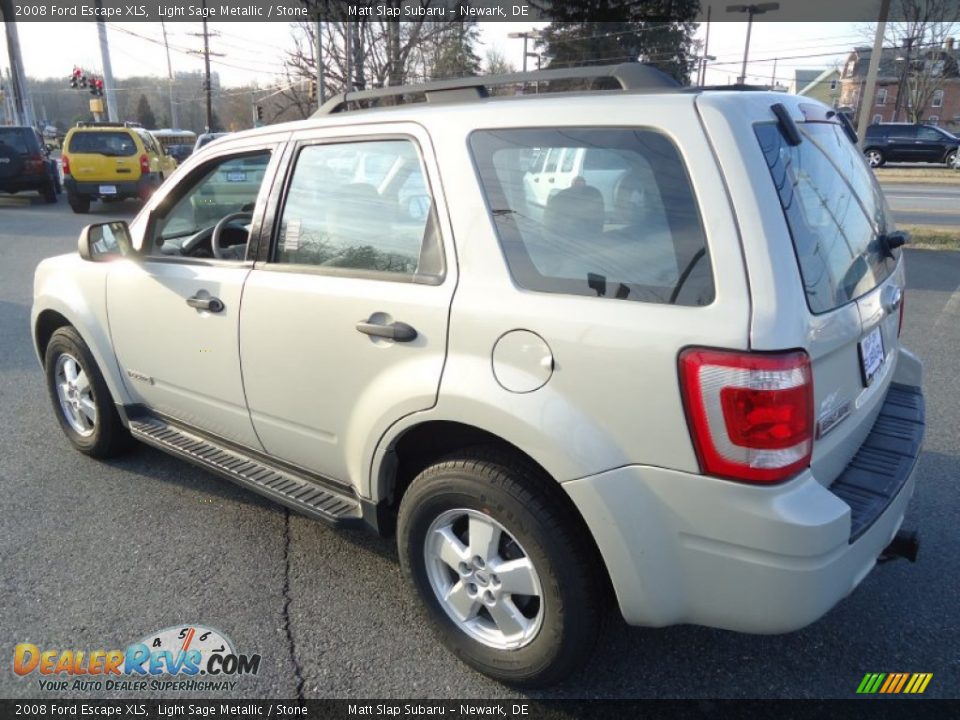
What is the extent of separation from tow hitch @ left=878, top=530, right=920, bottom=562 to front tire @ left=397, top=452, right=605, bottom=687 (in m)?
1.04

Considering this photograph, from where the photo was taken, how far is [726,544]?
1.84 meters

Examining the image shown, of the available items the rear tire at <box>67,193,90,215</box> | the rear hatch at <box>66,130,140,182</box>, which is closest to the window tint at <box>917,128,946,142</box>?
the rear hatch at <box>66,130,140,182</box>

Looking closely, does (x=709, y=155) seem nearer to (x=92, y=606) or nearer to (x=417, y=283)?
(x=417, y=283)

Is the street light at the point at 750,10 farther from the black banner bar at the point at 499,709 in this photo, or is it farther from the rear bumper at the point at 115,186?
the black banner bar at the point at 499,709

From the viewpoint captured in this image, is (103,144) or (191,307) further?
(103,144)

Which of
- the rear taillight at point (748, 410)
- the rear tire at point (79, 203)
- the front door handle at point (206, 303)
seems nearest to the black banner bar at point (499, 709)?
the rear taillight at point (748, 410)

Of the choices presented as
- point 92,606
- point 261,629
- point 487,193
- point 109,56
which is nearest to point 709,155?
point 487,193

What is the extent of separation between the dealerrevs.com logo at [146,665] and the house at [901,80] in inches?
1656

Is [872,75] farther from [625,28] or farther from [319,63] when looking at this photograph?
[625,28]

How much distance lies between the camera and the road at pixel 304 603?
239 cm

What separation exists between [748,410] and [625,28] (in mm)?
30571

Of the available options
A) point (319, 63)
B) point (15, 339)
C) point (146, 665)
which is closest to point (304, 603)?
point (146, 665)

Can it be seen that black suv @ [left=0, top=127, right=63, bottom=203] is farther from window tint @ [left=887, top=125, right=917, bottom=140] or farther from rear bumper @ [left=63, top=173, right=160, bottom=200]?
window tint @ [left=887, top=125, right=917, bottom=140]

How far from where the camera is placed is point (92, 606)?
2.75 m
